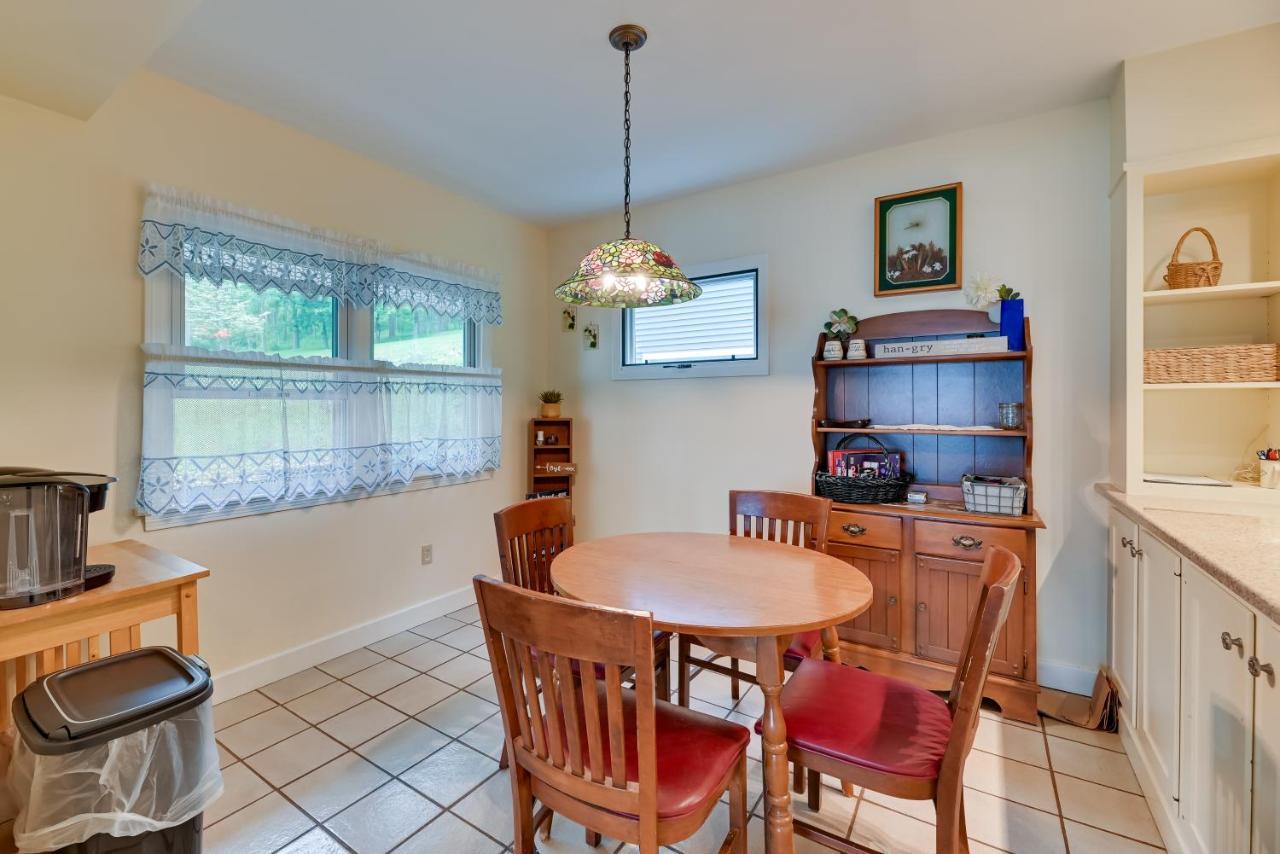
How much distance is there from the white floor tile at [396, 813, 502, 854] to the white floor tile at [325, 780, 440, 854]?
0.04 m

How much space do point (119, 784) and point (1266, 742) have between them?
2432 millimetres

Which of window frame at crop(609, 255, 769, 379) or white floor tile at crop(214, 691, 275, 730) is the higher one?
window frame at crop(609, 255, 769, 379)

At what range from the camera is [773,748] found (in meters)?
1.38

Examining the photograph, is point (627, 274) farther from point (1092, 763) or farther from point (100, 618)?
point (1092, 763)

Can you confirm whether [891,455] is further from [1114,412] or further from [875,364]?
[1114,412]

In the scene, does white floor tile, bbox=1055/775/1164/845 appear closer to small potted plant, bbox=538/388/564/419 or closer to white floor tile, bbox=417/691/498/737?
white floor tile, bbox=417/691/498/737

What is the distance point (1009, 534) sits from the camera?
2326mm

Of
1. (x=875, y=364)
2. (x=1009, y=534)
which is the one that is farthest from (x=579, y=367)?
(x=1009, y=534)

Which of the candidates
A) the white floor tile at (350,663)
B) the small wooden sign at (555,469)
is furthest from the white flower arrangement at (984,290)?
the white floor tile at (350,663)

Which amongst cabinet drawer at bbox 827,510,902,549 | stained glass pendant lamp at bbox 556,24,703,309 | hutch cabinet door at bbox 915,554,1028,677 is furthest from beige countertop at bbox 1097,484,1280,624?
stained glass pendant lamp at bbox 556,24,703,309

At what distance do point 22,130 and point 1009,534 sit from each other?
4.03 meters

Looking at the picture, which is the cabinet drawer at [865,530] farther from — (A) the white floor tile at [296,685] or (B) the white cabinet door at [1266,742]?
(A) the white floor tile at [296,685]

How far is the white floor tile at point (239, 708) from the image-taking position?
7.60 feet

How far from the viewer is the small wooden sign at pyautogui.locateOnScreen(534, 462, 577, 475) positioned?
3863 mm
